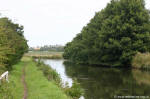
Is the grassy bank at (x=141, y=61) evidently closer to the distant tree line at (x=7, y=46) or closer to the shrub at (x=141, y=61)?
the shrub at (x=141, y=61)

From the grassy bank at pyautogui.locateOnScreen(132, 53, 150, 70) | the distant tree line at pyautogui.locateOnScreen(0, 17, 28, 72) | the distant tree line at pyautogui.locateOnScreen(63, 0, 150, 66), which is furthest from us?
the distant tree line at pyautogui.locateOnScreen(63, 0, 150, 66)

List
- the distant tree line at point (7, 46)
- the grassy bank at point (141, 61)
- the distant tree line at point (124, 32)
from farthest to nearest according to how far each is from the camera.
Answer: the distant tree line at point (124, 32) → the grassy bank at point (141, 61) → the distant tree line at point (7, 46)

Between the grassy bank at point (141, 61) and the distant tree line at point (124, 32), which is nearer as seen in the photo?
the grassy bank at point (141, 61)

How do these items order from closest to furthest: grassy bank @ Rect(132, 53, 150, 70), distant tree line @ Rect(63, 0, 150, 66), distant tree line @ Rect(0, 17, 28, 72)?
distant tree line @ Rect(0, 17, 28, 72), grassy bank @ Rect(132, 53, 150, 70), distant tree line @ Rect(63, 0, 150, 66)

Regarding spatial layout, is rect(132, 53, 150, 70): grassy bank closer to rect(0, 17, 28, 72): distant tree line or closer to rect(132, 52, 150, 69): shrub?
rect(132, 52, 150, 69): shrub

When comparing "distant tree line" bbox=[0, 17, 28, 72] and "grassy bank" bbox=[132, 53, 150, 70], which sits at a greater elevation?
"distant tree line" bbox=[0, 17, 28, 72]

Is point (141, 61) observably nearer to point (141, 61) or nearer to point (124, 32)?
point (141, 61)

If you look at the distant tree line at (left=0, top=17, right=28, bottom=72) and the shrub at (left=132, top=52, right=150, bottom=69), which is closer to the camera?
the distant tree line at (left=0, top=17, right=28, bottom=72)

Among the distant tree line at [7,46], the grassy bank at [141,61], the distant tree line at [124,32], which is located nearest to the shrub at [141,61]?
the grassy bank at [141,61]

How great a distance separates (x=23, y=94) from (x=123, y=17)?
3690 centimetres

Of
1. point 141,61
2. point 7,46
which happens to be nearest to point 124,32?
point 141,61

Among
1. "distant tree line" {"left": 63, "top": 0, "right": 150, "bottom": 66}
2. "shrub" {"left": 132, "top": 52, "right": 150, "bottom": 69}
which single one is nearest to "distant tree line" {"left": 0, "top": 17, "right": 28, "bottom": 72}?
"distant tree line" {"left": 63, "top": 0, "right": 150, "bottom": 66}

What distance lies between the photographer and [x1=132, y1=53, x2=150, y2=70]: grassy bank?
44.5 m

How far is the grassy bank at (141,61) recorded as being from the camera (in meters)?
44.5
